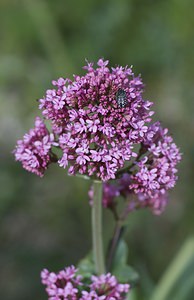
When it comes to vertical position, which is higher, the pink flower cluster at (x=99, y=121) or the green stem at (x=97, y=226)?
the pink flower cluster at (x=99, y=121)

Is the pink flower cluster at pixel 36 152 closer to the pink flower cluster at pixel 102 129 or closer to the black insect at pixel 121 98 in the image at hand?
the pink flower cluster at pixel 102 129

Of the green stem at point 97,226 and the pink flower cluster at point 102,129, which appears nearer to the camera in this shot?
the pink flower cluster at point 102,129

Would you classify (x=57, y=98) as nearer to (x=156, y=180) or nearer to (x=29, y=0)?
(x=156, y=180)

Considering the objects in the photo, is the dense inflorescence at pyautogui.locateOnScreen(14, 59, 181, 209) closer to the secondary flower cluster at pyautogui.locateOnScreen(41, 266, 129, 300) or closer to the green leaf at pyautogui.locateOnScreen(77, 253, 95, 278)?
the secondary flower cluster at pyautogui.locateOnScreen(41, 266, 129, 300)

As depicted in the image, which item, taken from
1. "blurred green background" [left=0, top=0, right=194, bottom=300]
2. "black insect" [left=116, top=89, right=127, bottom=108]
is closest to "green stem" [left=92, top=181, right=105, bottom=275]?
"black insect" [left=116, top=89, right=127, bottom=108]

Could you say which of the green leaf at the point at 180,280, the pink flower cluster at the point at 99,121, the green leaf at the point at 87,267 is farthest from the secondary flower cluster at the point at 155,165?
the green leaf at the point at 180,280

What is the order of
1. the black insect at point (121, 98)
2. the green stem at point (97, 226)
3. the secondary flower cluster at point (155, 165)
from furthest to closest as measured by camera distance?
the green stem at point (97, 226)
the secondary flower cluster at point (155, 165)
the black insect at point (121, 98)

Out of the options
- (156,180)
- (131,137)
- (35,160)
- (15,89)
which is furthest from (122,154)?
(15,89)

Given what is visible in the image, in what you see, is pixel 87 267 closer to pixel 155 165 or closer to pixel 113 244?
pixel 113 244
